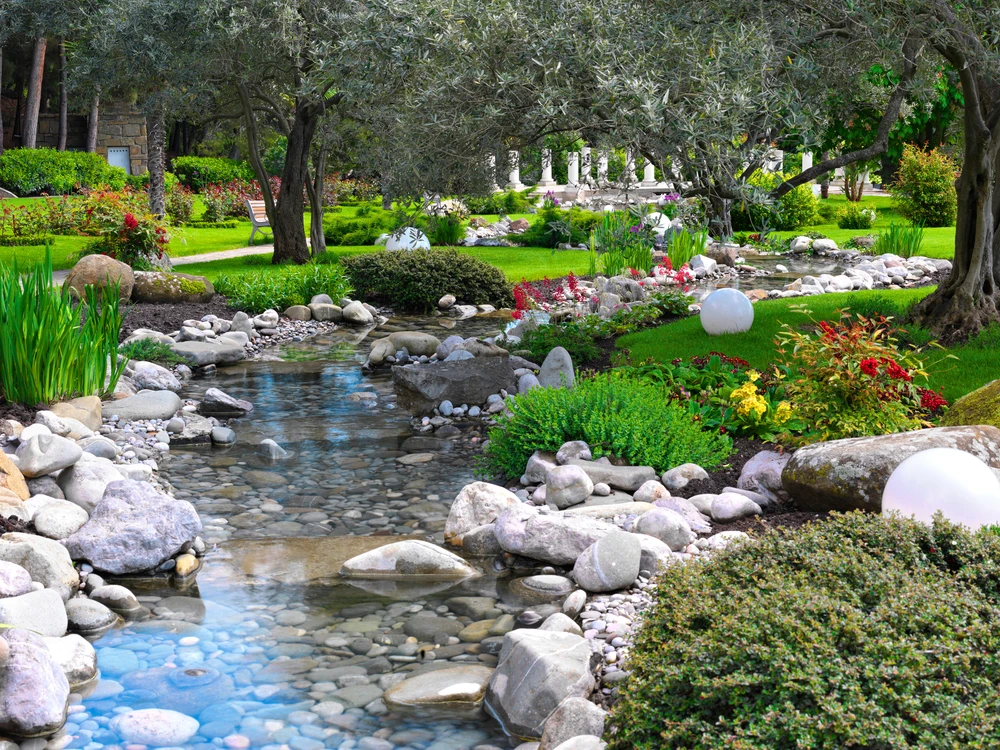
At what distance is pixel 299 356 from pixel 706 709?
10.6 m

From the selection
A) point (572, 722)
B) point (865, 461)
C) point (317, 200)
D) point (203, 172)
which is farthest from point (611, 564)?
point (203, 172)

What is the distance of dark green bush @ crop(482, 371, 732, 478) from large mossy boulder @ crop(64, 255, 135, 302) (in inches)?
305

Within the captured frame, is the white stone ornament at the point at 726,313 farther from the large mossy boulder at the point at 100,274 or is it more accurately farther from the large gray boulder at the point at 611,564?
the large mossy boulder at the point at 100,274

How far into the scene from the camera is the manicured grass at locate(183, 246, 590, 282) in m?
18.7

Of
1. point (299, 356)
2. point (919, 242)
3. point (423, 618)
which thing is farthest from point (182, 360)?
point (919, 242)

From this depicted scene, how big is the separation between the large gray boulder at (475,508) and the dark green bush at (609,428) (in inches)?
41.9

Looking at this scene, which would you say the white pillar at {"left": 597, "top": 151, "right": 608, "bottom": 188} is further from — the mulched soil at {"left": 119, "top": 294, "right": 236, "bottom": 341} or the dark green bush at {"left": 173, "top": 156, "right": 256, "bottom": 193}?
the dark green bush at {"left": 173, "top": 156, "right": 256, "bottom": 193}

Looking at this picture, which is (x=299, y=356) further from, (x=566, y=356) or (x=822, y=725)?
(x=822, y=725)

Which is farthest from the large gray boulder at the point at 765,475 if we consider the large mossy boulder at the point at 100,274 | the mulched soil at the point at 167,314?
the large mossy boulder at the point at 100,274

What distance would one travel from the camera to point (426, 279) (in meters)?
16.6

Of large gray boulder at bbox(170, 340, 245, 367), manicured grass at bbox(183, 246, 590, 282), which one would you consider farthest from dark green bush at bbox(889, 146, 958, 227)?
large gray boulder at bbox(170, 340, 245, 367)

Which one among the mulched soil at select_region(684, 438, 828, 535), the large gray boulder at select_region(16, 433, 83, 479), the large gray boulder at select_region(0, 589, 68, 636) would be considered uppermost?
the large gray boulder at select_region(16, 433, 83, 479)

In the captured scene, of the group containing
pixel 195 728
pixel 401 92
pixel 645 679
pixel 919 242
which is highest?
pixel 401 92

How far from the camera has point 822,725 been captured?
9.21 ft
